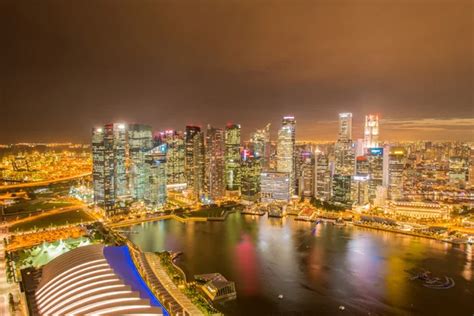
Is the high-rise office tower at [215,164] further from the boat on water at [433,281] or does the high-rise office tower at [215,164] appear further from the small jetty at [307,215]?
the boat on water at [433,281]

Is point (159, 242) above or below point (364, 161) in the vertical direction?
below

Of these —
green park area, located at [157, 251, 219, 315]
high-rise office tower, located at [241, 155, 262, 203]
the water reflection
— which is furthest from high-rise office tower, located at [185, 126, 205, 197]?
green park area, located at [157, 251, 219, 315]

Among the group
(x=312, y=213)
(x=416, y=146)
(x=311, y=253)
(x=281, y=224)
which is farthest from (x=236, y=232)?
(x=416, y=146)

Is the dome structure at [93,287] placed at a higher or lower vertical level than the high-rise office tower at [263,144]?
lower

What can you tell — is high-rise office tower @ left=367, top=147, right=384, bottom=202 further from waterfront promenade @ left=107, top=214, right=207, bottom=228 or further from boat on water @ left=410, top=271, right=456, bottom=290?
boat on water @ left=410, top=271, right=456, bottom=290

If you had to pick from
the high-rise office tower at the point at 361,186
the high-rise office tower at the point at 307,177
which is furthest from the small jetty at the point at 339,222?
the high-rise office tower at the point at 307,177

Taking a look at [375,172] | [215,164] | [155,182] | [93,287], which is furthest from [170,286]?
[375,172]

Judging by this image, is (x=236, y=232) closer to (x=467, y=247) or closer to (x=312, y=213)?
(x=312, y=213)
